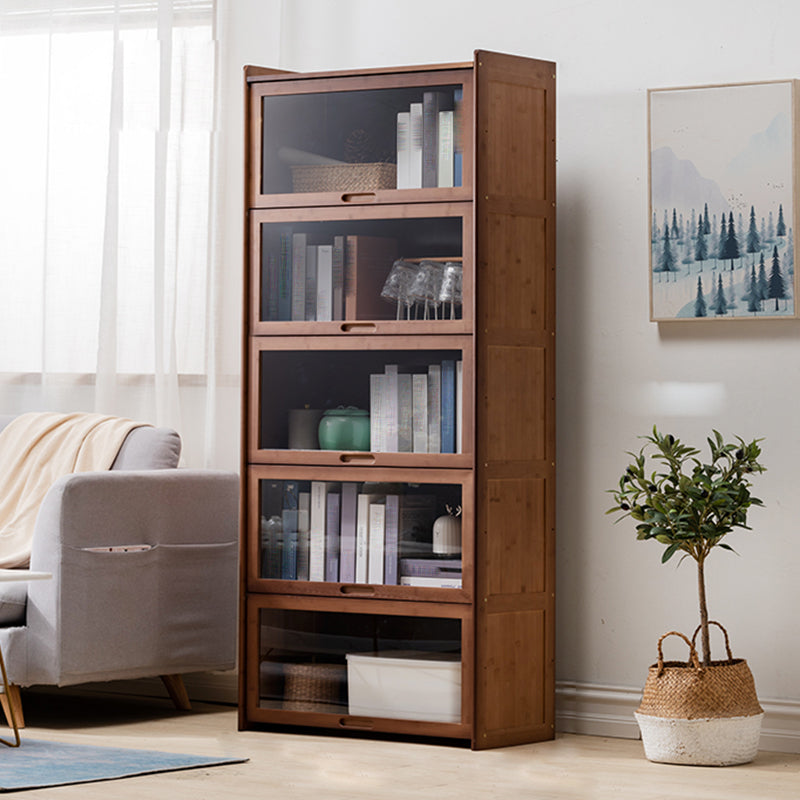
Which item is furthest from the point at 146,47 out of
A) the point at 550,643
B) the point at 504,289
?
the point at 550,643

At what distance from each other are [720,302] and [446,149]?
0.81 metres

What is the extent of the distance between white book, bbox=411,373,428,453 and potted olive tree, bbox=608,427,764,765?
1.71 feet

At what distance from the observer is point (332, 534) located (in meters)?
3.41

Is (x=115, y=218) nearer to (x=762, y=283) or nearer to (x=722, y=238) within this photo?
(x=722, y=238)

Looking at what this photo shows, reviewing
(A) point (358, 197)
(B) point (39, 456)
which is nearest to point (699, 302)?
(A) point (358, 197)

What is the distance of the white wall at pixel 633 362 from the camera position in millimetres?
3307

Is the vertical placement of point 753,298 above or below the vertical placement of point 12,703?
above

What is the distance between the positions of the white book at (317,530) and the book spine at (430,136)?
84cm

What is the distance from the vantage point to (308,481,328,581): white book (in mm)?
3402

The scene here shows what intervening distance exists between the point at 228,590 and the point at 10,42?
6.34 feet

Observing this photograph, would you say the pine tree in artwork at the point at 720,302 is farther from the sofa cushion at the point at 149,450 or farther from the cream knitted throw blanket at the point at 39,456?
the cream knitted throw blanket at the point at 39,456

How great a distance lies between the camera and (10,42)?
4215 millimetres

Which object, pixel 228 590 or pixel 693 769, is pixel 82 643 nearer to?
pixel 228 590

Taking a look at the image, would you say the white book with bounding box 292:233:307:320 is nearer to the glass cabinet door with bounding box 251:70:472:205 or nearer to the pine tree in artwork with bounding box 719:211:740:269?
the glass cabinet door with bounding box 251:70:472:205
